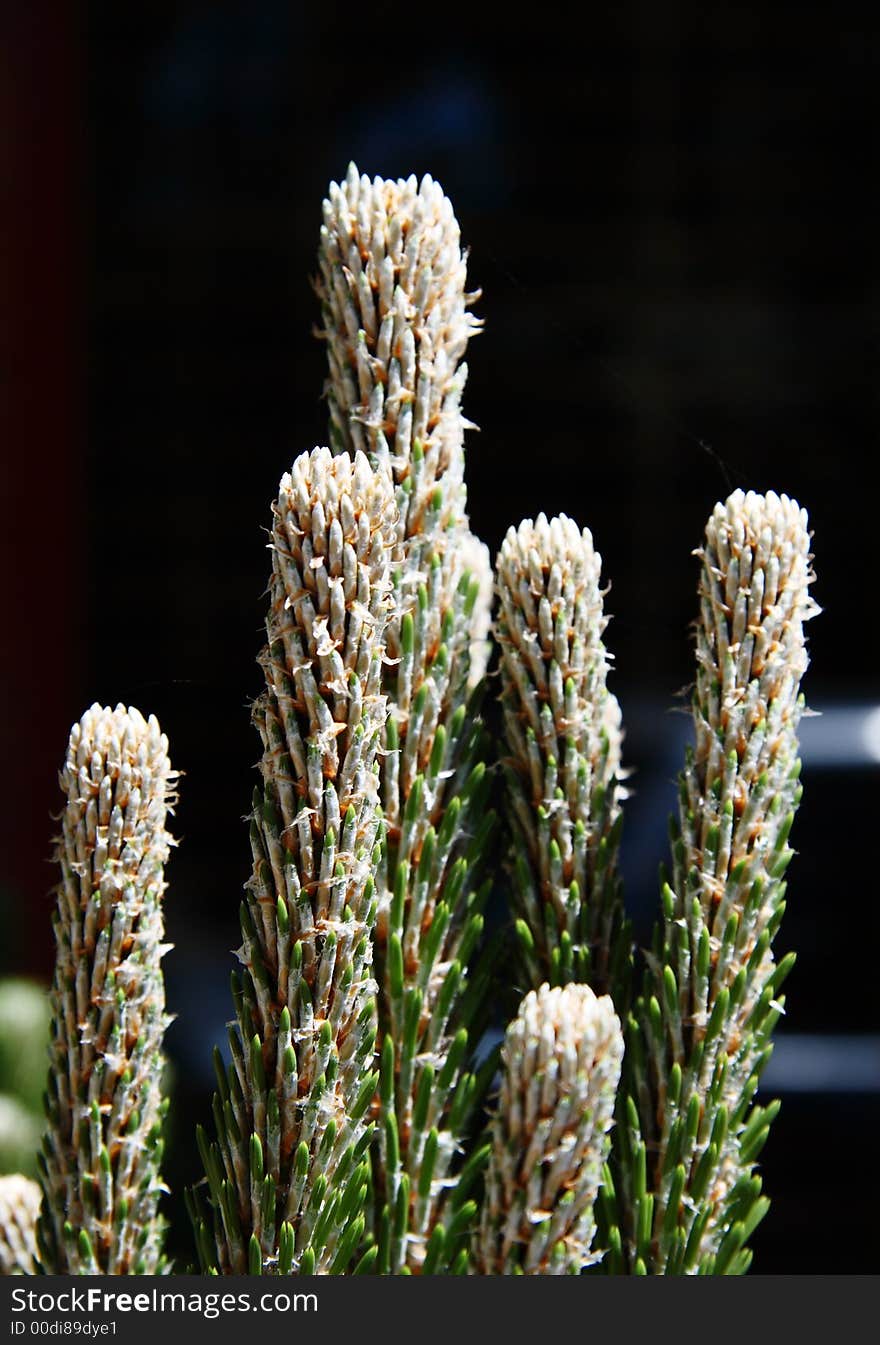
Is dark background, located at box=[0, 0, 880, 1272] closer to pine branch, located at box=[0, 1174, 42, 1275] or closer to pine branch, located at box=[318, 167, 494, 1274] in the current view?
pine branch, located at box=[318, 167, 494, 1274]

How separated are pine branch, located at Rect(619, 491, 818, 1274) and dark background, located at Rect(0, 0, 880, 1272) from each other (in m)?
0.11

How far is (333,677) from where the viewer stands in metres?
0.63

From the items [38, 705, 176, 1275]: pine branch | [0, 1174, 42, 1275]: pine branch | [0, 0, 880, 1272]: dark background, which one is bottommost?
[0, 1174, 42, 1275]: pine branch

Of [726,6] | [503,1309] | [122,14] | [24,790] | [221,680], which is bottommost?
[503,1309]

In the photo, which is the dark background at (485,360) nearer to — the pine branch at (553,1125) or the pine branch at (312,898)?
the pine branch at (312,898)

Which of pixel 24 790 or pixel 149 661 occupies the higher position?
pixel 24 790

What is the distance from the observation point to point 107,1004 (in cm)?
70

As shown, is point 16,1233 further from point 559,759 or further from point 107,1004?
point 559,759

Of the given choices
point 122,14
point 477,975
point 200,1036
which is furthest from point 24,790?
point 477,975

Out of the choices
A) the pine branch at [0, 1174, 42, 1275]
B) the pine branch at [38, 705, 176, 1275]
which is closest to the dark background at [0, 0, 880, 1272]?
the pine branch at [38, 705, 176, 1275]

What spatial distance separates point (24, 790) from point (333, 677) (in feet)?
4.74

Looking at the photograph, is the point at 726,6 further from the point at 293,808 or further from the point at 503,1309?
the point at 503,1309

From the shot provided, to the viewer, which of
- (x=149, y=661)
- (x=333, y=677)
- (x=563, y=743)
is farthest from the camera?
(x=149, y=661)

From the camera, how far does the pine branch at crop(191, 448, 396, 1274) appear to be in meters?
0.63
